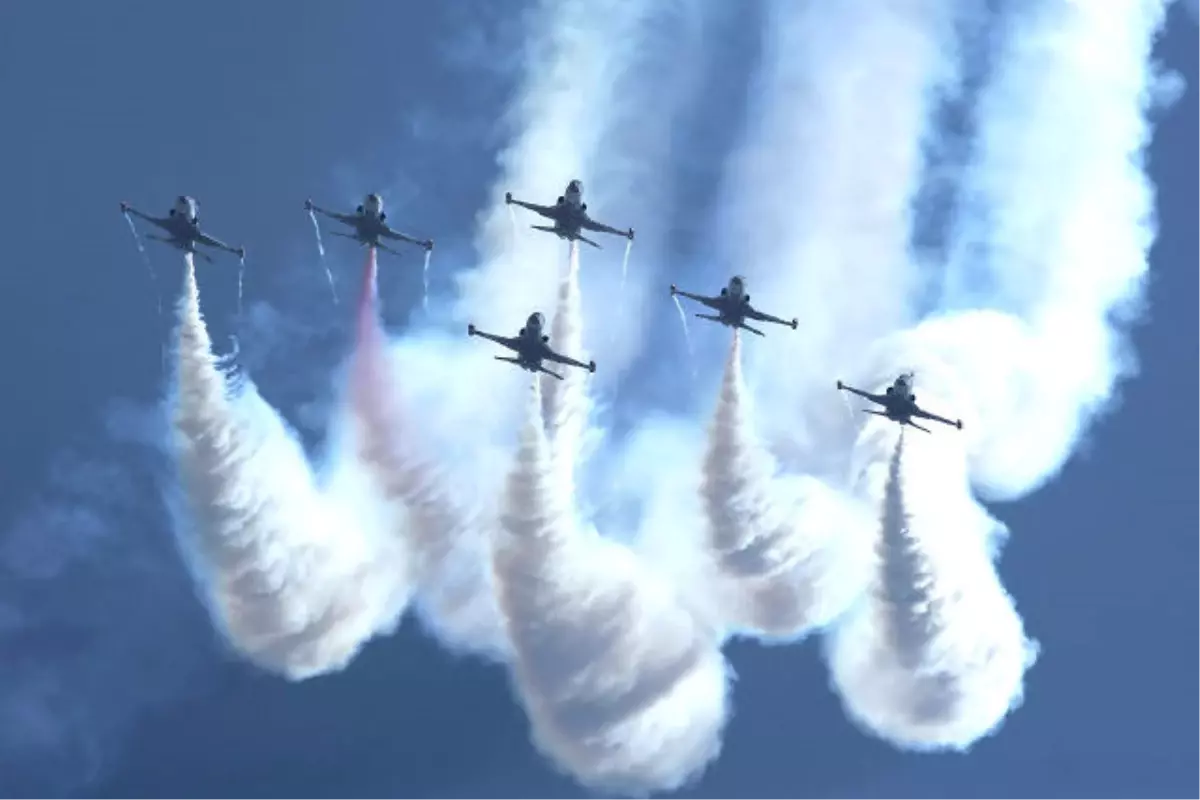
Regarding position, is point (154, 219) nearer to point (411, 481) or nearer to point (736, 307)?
point (411, 481)

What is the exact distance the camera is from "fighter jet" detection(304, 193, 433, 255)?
230 feet

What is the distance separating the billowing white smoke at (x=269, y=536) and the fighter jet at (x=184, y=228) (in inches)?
32.9

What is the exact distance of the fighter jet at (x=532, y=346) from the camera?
68000mm

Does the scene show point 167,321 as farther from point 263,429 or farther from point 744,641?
point 744,641

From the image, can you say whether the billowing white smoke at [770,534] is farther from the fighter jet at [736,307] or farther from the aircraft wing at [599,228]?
the aircraft wing at [599,228]

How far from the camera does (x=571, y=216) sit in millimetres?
68938

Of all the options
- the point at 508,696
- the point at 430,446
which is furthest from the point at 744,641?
the point at 430,446

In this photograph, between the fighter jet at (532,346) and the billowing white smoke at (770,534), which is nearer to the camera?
the fighter jet at (532,346)

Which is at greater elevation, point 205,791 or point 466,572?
point 466,572

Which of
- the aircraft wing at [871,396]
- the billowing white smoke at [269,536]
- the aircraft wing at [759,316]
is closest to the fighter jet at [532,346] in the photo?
the aircraft wing at [759,316]

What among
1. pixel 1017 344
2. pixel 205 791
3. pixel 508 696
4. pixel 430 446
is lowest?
pixel 205 791

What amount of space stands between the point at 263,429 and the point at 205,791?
1404 cm

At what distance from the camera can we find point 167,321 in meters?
72.2

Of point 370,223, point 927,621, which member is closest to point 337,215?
point 370,223
